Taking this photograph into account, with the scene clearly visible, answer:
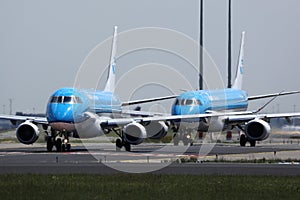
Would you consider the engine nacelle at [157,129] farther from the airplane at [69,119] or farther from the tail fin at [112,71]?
the tail fin at [112,71]

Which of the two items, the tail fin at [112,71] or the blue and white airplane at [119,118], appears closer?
the blue and white airplane at [119,118]

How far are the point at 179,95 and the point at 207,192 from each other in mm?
43123

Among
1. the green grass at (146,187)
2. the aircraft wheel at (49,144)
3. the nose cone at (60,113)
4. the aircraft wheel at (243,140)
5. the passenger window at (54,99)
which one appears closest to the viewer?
the green grass at (146,187)

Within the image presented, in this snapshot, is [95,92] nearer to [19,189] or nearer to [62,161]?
[62,161]

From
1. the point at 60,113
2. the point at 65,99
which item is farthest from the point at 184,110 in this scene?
the point at 60,113

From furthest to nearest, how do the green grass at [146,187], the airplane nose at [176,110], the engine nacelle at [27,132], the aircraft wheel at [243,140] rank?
the aircraft wheel at [243,140], the airplane nose at [176,110], the engine nacelle at [27,132], the green grass at [146,187]

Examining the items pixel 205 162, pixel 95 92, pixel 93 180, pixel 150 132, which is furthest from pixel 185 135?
pixel 93 180

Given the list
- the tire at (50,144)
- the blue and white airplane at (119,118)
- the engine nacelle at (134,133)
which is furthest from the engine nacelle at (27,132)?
the engine nacelle at (134,133)

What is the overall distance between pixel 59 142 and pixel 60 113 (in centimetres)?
203

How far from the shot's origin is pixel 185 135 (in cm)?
6638

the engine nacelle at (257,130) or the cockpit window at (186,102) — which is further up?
the cockpit window at (186,102)

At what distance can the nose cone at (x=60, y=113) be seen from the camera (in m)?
52.2

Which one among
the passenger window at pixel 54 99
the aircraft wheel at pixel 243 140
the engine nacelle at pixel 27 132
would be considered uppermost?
the passenger window at pixel 54 99

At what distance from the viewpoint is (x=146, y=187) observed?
25844 millimetres
